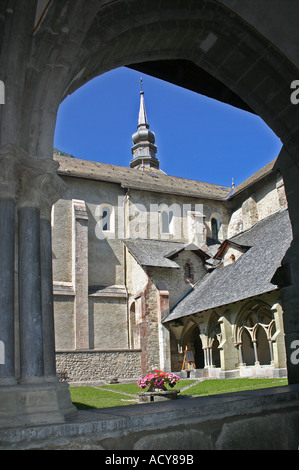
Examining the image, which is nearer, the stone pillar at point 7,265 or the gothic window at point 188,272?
the stone pillar at point 7,265

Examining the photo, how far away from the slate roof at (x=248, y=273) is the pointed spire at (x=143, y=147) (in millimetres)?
24322

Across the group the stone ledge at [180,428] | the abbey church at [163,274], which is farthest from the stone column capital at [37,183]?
the abbey church at [163,274]

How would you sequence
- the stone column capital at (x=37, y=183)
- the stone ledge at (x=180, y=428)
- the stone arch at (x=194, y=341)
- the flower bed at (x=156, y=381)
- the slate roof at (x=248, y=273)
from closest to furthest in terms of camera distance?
the stone ledge at (x=180, y=428) → the stone column capital at (x=37, y=183) → the flower bed at (x=156, y=381) → the slate roof at (x=248, y=273) → the stone arch at (x=194, y=341)

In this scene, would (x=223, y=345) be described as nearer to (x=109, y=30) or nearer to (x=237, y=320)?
(x=237, y=320)

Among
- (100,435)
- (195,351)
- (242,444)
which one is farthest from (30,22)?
(195,351)

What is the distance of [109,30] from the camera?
434cm

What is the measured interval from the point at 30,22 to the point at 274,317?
14188mm

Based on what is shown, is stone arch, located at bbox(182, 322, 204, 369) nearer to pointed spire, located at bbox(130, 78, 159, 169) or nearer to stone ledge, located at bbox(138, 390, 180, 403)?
stone ledge, located at bbox(138, 390, 180, 403)

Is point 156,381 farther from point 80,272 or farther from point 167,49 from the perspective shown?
point 80,272

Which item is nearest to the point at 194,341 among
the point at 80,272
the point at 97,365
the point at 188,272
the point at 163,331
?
the point at 163,331

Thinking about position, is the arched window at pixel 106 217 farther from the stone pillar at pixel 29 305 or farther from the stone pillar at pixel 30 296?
the stone pillar at pixel 30 296

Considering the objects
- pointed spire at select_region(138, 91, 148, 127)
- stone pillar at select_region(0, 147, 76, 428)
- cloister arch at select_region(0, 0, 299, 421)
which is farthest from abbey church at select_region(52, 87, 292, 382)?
pointed spire at select_region(138, 91, 148, 127)

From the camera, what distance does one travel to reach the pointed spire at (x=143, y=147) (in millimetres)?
46969

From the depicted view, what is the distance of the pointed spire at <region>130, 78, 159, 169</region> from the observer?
154 ft
